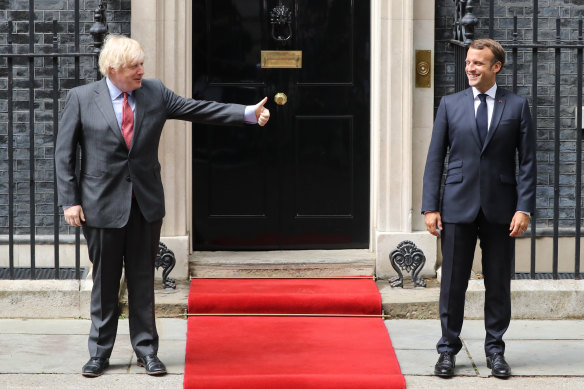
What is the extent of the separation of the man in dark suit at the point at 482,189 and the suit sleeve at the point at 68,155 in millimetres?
1912

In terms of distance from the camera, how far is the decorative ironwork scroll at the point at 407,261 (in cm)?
760

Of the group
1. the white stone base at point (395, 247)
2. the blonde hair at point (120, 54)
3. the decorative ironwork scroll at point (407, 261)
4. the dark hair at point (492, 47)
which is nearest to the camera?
the blonde hair at point (120, 54)

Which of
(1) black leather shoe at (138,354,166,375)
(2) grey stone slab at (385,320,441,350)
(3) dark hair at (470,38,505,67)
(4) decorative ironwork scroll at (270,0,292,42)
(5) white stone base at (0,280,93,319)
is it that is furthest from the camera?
(4) decorative ironwork scroll at (270,0,292,42)

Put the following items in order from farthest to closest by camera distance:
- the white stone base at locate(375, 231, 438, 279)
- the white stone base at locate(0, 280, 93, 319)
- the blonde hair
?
1. the white stone base at locate(375, 231, 438, 279)
2. the white stone base at locate(0, 280, 93, 319)
3. the blonde hair

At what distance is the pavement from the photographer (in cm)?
582

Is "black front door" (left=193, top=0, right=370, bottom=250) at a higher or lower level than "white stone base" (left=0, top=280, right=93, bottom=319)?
higher

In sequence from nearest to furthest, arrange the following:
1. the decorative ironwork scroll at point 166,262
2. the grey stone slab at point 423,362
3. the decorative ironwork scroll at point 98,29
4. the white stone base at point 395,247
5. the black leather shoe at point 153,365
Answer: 1. the black leather shoe at point 153,365
2. the grey stone slab at point 423,362
3. the decorative ironwork scroll at point 98,29
4. the decorative ironwork scroll at point 166,262
5. the white stone base at point 395,247

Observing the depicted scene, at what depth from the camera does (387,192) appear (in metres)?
7.84

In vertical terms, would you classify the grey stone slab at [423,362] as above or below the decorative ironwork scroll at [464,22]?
below

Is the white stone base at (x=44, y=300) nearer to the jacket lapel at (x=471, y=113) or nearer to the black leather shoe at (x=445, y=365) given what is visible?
the black leather shoe at (x=445, y=365)

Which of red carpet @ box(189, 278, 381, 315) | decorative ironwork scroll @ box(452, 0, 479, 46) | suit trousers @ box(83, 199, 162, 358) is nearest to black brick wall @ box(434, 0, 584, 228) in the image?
decorative ironwork scroll @ box(452, 0, 479, 46)

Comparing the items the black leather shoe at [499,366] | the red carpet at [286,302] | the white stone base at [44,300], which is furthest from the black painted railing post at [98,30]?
the black leather shoe at [499,366]

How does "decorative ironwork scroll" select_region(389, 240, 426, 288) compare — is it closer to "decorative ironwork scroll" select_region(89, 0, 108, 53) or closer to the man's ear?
the man's ear

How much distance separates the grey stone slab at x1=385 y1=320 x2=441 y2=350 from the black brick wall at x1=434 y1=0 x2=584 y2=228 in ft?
5.07
